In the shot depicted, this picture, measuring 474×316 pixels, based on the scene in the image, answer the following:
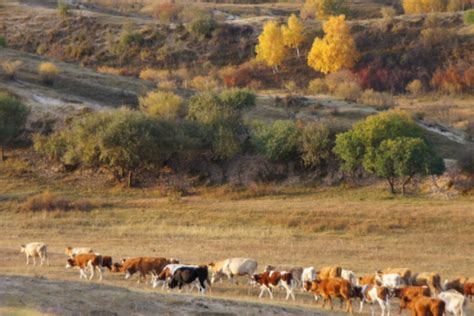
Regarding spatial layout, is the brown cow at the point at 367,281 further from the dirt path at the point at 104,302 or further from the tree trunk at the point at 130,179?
the tree trunk at the point at 130,179

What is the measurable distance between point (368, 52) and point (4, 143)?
2662 inches

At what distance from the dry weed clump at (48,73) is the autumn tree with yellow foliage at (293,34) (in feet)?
144

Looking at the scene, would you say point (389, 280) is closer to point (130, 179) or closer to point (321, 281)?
point (321, 281)

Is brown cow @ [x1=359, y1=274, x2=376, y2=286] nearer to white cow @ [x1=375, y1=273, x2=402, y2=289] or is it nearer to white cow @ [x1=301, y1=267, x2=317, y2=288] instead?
white cow @ [x1=375, y1=273, x2=402, y2=289]

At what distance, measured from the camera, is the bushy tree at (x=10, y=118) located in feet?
199

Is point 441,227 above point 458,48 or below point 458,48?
below

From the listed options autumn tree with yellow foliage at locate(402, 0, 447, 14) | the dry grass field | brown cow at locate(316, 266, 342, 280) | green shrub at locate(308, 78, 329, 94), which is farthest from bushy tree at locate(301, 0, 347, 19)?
brown cow at locate(316, 266, 342, 280)

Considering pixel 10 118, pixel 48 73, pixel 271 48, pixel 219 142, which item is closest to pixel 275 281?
pixel 219 142

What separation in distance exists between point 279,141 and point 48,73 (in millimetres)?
30475

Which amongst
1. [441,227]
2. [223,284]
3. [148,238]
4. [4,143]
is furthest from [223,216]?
[4,143]

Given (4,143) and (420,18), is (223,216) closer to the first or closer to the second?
(4,143)

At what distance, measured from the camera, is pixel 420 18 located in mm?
123000

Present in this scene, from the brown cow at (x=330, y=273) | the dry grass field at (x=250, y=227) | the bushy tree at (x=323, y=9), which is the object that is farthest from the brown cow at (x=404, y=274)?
the bushy tree at (x=323, y=9)

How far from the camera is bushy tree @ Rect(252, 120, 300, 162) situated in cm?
5788
